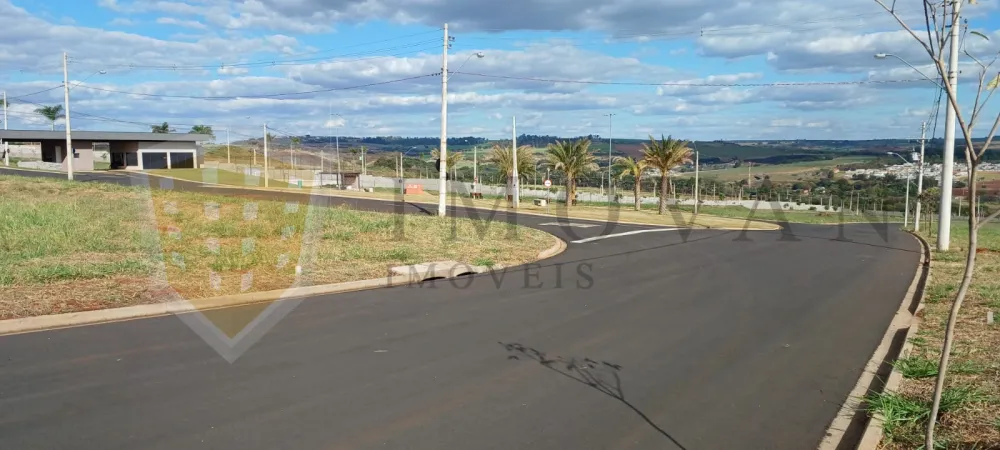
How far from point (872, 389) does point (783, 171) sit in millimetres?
144148

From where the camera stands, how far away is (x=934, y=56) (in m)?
4.19

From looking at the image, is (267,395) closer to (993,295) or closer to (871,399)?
(871,399)

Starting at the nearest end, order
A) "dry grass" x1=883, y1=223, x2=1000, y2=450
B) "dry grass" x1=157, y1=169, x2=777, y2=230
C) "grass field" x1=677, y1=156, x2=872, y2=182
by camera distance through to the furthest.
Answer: "dry grass" x1=883, y1=223, x2=1000, y2=450
"dry grass" x1=157, y1=169, x2=777, y2=230
"grass field" x1=677, y1=156, x2=872, y2=182

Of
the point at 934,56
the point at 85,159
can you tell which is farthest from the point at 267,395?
the point at 85,159

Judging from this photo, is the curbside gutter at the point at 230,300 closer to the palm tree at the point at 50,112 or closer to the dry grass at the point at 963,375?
the dry grass at the point at 963,375

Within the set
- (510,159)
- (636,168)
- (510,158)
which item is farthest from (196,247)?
(510,158)

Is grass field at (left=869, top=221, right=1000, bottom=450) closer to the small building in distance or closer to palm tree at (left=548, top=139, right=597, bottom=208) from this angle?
palm tree at (left=548, top=139, right=597, bottom=208)

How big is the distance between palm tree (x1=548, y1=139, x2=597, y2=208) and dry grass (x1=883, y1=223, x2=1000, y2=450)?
40.7 meters

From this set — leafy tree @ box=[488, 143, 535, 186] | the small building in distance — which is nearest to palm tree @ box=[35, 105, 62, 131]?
the small building in distance

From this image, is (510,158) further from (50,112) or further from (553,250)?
(50,112)

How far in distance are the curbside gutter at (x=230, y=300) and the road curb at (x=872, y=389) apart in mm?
8209

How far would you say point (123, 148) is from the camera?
78000 millimetres

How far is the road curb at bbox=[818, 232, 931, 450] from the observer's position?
5.81m

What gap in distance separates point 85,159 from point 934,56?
8332 cm
